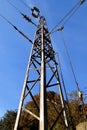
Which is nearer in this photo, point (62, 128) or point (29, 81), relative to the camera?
point (29, 81)

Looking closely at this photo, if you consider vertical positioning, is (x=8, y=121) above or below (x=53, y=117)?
above

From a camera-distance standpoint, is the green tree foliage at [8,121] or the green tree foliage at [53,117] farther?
the green tree foliage at [8,121]

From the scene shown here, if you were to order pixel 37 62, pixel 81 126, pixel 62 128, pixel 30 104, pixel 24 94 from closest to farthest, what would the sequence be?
pixel 81 126 < pixel 24 94 < pixel 37 62 < pixel 62 128 < pixel 30 104

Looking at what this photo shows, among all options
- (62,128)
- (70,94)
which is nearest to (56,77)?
(62,128)

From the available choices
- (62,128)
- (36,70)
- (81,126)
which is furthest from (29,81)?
(62,128)

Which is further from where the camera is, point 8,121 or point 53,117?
point 8,121

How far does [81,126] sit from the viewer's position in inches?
181

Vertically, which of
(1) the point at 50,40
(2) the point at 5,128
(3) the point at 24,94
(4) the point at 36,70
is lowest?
(3) the point at 24,94

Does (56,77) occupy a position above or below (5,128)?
below

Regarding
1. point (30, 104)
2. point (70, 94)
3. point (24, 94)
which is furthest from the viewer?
point (30, 104)

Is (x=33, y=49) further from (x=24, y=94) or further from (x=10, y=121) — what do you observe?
(x=10, y=121)

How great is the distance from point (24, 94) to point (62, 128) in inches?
739

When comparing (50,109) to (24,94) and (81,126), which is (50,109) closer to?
(24,94)

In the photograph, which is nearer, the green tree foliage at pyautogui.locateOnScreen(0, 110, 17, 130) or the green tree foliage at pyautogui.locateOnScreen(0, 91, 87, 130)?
the green tree foliage at pyautogui.locateOnScreen(0, 91, 87, 130)
